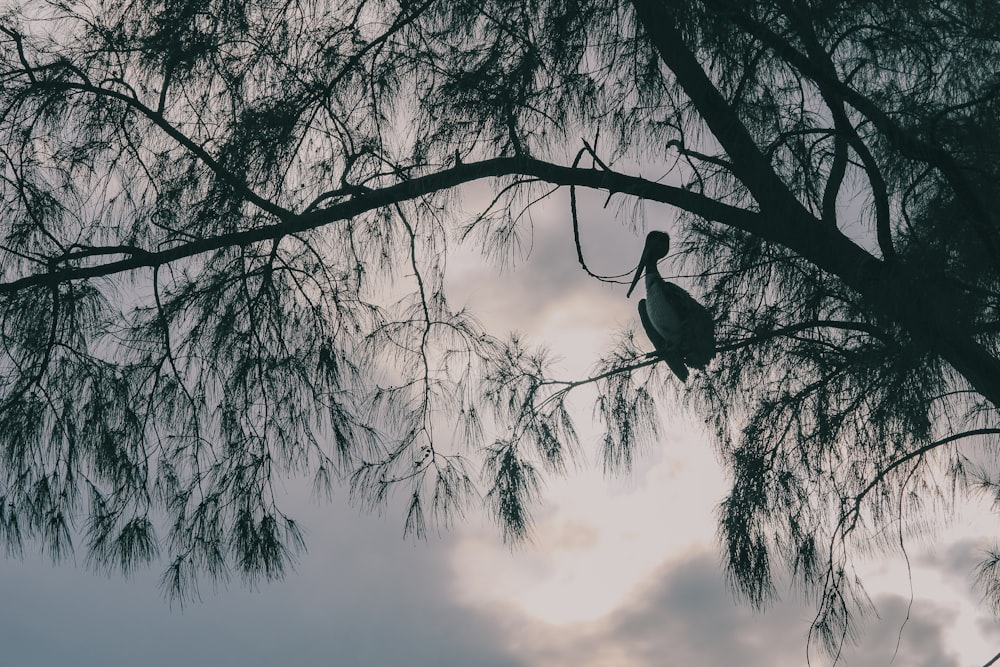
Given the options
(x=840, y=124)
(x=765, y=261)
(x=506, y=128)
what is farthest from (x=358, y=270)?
(x=840, y=124)

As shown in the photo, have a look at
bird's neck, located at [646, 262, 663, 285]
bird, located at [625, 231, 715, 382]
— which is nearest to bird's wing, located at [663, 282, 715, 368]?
bird, located at [625, 231, 715, 382]

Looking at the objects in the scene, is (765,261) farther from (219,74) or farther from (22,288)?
(22,288)

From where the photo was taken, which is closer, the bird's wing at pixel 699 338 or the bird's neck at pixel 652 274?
the bird's wing at pixel 699 338

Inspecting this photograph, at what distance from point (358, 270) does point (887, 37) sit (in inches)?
59.7

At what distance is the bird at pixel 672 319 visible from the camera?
234 cm

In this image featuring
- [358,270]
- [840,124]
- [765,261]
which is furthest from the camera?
[358,270]

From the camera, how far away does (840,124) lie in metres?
1.99

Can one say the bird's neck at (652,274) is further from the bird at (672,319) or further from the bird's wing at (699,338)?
the bird's wing at (699,338)

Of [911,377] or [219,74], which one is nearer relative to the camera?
[911,377]

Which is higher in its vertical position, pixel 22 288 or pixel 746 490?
pixel 22 288

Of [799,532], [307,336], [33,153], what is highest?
[33,153]

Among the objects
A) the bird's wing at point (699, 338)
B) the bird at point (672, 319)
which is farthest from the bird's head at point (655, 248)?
the bird's wing at point (699, 338)

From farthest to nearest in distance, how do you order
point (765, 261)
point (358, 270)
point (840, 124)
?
point (358, 270) → point (765, 261) → point (840, 124)

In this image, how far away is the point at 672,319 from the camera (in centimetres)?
294
